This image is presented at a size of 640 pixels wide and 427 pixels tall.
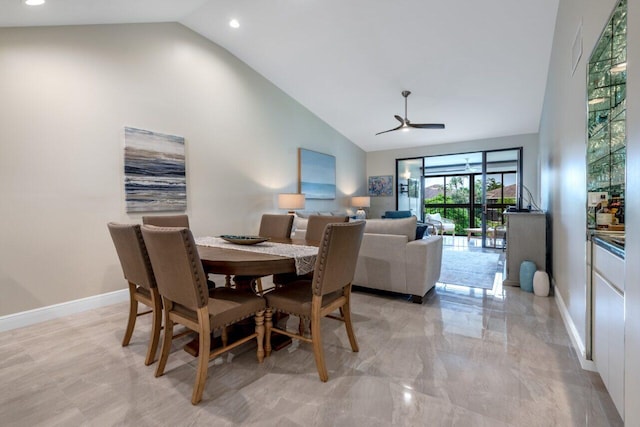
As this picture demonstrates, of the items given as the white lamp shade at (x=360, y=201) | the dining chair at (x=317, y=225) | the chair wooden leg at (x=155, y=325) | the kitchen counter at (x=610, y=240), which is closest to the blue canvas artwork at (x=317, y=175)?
the white lamp shade at (x=360, y=201)

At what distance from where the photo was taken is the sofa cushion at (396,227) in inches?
127

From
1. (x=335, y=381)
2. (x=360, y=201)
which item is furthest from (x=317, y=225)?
(x=360, y=201)

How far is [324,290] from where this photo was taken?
1829 mm

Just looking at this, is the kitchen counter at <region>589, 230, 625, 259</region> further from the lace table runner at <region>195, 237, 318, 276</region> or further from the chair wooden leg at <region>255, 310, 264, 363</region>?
the chair wooden leg at <region>255, 310, 264, 363</region>

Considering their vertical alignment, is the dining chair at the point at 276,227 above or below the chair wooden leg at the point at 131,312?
above

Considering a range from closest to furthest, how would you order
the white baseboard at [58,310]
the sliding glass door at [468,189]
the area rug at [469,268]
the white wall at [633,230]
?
the white wall at [633,230], the white baseboard at [58,310], the area rug at [469,268], the sliding glass door at [468,189]

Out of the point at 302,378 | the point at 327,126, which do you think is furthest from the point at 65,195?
the point at 327,126

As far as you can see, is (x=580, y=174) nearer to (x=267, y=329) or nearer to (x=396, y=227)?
(x=396, y=227)

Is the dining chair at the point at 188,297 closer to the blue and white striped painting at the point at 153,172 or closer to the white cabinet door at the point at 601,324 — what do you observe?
the white cabinet door at the point at 601,324

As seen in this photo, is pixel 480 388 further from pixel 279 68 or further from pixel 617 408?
pixel 279 68

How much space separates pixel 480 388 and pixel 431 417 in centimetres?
42

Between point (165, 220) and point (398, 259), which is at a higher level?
point (165, 220)

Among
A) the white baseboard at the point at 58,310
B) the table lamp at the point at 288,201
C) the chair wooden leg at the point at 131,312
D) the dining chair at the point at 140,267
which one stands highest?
the table lamp at the point at 288,201

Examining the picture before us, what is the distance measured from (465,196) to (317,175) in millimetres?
5851
